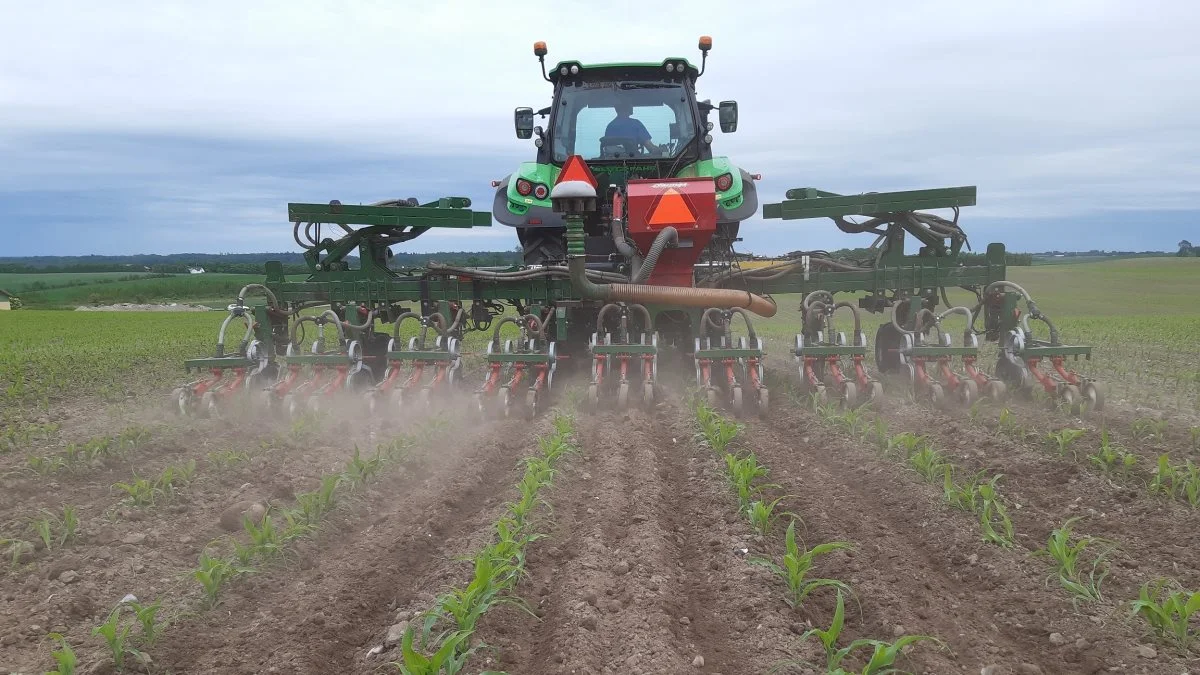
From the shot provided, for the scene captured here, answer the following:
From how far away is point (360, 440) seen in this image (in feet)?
18.7

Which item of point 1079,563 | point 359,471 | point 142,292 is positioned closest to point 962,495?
point 1079,563

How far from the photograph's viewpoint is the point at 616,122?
8.16 metres

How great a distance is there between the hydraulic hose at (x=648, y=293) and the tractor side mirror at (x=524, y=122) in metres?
1.97

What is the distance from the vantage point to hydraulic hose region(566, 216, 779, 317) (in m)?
5.93

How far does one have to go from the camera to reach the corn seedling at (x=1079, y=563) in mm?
2891

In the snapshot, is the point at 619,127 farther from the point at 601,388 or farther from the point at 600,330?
the point at 601,388

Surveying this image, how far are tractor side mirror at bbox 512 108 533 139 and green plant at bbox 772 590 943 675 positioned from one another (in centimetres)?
656

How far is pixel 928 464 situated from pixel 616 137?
5.03 metres

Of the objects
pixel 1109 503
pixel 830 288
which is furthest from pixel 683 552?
pixel 830 288

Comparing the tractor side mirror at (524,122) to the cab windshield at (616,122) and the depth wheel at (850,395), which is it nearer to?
the cab windshield at (616,122)

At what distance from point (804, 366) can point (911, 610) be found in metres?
4.19

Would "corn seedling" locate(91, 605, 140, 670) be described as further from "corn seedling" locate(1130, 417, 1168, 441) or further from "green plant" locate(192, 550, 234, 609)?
"corn seedling" locate(1130, 417, 1168, 441)

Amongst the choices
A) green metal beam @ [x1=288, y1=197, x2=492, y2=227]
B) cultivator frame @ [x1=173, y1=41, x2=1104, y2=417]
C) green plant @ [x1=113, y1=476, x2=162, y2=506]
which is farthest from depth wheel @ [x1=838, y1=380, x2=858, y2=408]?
green plant @ [x1=113, y1=476, x2=162, y2=506]

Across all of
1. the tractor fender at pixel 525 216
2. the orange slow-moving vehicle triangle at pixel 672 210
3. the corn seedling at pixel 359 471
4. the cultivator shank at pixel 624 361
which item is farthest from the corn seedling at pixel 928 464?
the tractor fender at pixel 525 216
